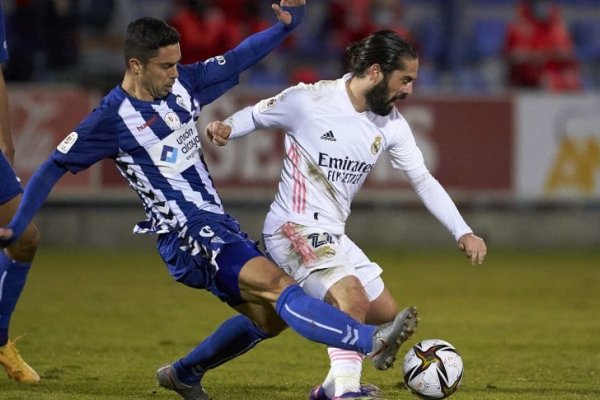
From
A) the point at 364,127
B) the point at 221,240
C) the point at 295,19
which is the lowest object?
the point at 221,240

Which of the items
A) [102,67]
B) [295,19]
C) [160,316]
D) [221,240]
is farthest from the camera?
[102,67]

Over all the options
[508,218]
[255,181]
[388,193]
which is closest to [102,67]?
[255,181]

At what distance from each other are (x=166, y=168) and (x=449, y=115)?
9757mm

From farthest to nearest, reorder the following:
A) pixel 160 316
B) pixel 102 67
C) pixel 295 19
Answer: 1. pixel 102 67
2. pixel 160 316
3. pixel 295 19

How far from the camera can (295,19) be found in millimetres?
6660

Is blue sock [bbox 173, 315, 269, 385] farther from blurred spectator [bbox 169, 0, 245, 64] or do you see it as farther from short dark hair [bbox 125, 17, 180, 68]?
blurred spectator [bbox 169, 0, 245, 64]

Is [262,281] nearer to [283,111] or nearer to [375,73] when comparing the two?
[283,111]

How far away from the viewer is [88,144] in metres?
6.05

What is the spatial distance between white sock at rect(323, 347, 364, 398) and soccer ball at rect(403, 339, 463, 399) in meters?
0.24

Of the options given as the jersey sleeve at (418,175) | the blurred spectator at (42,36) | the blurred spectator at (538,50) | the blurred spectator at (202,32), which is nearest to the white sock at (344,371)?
the jersey sleeve at (418,175)

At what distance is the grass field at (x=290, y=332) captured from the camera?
7.01 meters

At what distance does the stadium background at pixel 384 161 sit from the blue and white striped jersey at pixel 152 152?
8.40 meters

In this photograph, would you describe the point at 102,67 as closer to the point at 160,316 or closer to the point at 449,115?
the point at 449,115

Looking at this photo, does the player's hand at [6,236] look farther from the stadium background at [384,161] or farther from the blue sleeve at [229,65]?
the stadium background at [384,161]
